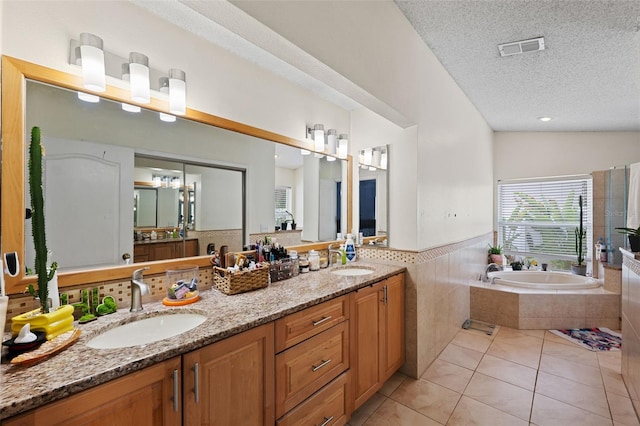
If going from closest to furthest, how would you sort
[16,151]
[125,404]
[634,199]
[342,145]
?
[125,404] → [16,151] → [342,145] → [634,199]

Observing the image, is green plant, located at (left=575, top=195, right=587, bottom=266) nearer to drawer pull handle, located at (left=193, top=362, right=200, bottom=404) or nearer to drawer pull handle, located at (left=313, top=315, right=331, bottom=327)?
drawer pull handle, located at (left=313, top=315, right=331, bottom=327)

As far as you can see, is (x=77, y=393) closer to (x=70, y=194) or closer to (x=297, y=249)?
(x=70, y=194)

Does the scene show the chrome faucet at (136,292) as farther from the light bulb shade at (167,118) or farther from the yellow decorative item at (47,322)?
the light bulb shade at (167,118)

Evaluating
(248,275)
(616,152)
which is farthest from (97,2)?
(616,152)

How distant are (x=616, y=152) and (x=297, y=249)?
460 cm

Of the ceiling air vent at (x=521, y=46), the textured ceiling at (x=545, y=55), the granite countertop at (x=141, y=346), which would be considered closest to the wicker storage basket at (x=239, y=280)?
the granite countertop at (x=141, y=346)

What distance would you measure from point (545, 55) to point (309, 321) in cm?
277

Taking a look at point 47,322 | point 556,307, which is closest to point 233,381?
point 47,322

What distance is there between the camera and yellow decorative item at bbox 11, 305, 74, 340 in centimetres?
96

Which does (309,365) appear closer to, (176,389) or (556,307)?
(176,389)

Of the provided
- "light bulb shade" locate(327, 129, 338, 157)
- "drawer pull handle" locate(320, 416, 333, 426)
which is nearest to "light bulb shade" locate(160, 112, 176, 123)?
"light bulb shade" locate(327, 129, 338, 157)

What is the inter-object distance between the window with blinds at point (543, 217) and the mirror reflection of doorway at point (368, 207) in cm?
309

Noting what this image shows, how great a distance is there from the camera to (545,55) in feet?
7.75

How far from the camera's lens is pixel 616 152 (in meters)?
3.93
